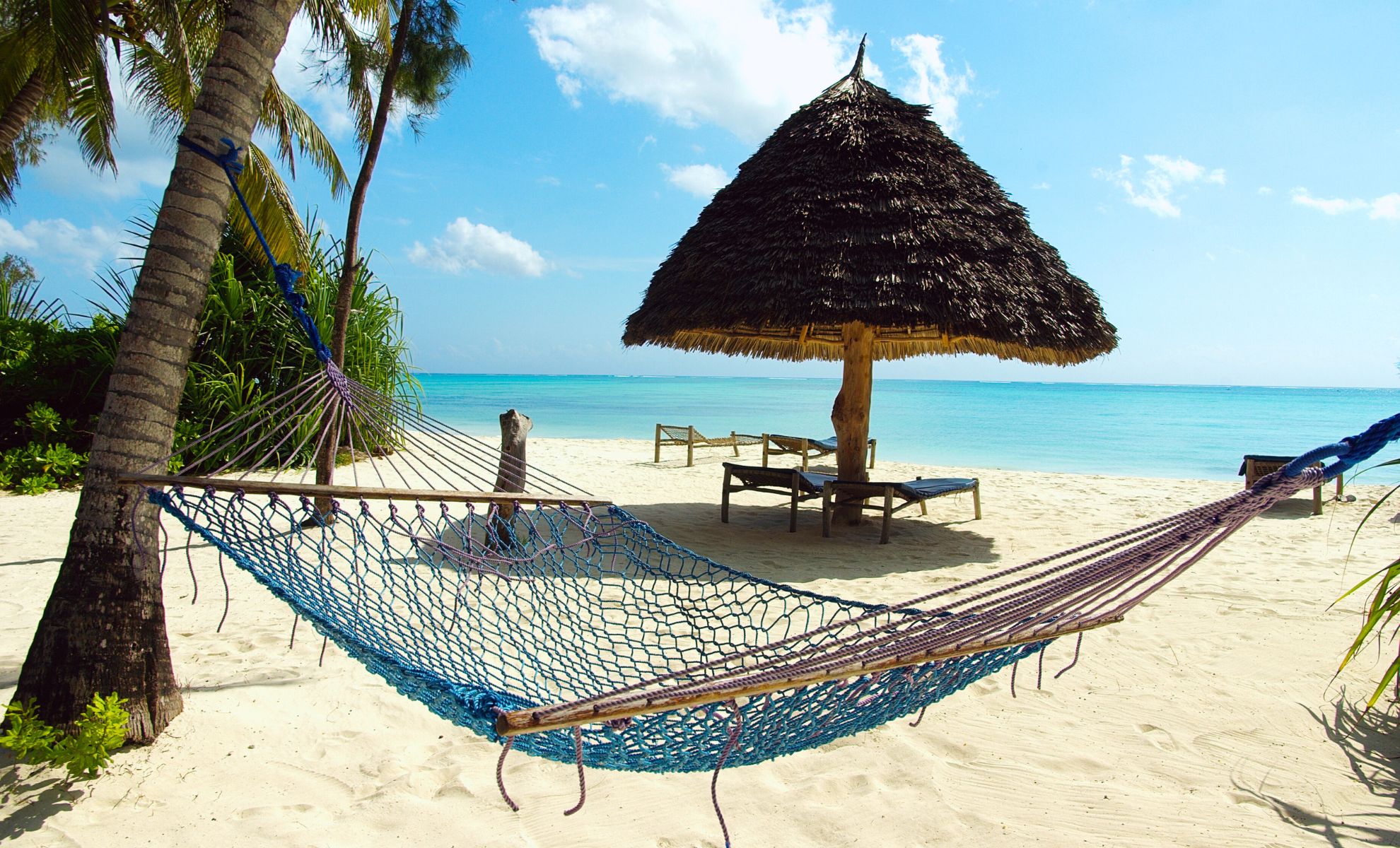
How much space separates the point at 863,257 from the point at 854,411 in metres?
1.07

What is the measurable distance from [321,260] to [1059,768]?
700 centimetres

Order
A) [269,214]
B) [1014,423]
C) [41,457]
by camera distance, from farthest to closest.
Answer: [1014,423]
[269,214]
[41,457]

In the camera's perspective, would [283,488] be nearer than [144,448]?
Yes

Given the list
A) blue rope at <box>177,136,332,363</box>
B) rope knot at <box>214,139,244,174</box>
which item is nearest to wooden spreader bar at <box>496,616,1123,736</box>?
blue rope at <box>177,136,332,363</box>

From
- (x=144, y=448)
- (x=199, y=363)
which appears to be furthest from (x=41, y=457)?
(x=144, y=448)

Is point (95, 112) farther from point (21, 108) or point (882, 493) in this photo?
point (882, 493)

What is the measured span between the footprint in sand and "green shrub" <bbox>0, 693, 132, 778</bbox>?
2.55 meters

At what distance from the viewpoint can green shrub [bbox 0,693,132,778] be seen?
1603 mm

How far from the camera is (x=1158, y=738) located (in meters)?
2.11

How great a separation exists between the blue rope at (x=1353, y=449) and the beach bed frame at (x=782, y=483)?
10.1 ft

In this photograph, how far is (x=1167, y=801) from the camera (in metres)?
1.81

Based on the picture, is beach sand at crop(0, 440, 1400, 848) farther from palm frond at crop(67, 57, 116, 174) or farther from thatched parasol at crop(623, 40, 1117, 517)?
palm frond at crop(67, 57, 116, 174)

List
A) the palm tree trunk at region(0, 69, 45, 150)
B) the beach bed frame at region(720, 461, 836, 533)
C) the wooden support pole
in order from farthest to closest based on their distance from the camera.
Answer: the palm tree trunk at region(0, 69, 45, 150)
the wooden support pole
the beach bed frame at region(720, 461, 836, 533)

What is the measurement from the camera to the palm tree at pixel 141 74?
5133 mm
